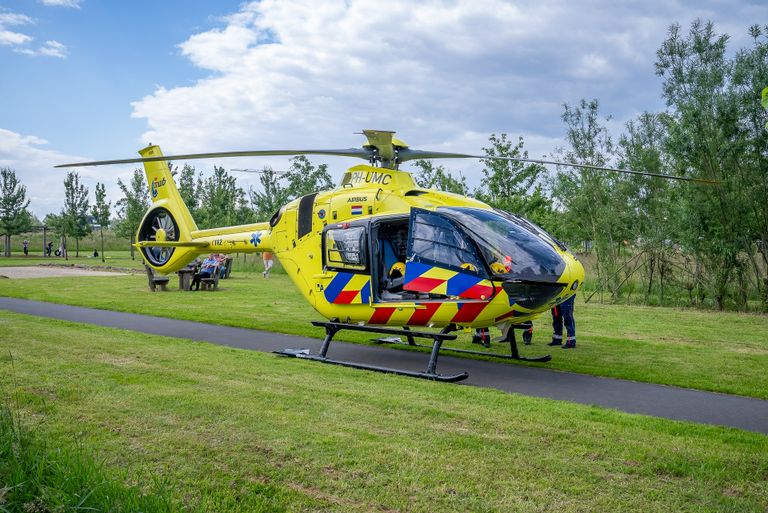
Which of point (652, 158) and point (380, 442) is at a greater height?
point (652, 158)

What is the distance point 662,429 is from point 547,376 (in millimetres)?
2581

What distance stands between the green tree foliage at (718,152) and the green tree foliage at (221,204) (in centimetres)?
2578

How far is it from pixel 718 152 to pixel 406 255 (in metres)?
11.1

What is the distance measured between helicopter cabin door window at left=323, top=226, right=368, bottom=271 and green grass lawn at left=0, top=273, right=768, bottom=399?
2519mm

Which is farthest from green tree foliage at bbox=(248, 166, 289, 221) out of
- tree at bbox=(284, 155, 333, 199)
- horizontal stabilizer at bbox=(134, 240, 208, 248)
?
horizontal stabilizer at bbox=(134, 240, 208, 248)

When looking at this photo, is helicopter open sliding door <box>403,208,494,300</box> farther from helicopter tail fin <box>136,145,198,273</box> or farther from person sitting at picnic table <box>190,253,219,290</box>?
person sitting at picnic table <box>190,253,219,290</box>

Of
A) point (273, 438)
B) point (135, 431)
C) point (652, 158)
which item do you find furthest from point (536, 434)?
point (652, 158)

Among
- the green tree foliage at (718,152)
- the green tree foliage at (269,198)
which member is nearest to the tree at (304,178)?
the green tree foliage at (269,198)

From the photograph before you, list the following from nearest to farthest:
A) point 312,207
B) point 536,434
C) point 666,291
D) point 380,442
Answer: point 380,442 → point 536,434 → point 312,207 → point 666,291

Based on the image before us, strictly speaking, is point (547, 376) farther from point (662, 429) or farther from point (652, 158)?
point (652, 158)

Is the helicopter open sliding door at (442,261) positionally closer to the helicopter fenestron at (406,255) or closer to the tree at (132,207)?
the helicopter fenestron at (406,255)

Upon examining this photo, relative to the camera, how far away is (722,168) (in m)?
16.0

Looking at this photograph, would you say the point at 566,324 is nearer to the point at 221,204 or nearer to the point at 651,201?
the point at 651,201

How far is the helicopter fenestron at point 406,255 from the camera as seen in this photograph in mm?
7699
